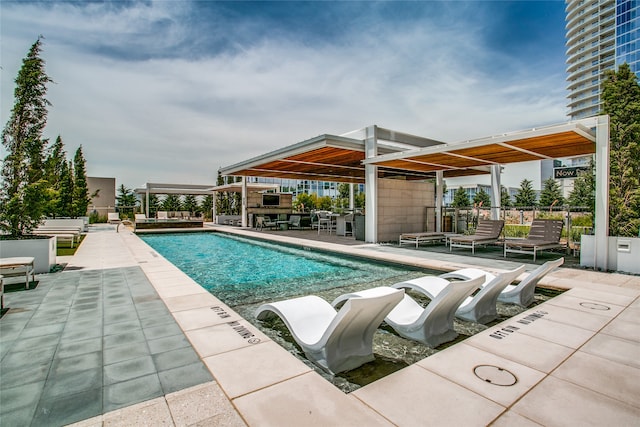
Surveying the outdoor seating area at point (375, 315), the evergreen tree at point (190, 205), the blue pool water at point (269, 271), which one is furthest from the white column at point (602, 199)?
the evergreen tree at point (190, 205)

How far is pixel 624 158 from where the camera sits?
21.6 feet

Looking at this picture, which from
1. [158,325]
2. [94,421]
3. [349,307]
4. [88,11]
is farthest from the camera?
[88,11]

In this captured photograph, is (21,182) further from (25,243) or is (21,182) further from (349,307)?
(349,307)

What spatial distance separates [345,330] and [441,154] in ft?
24.9

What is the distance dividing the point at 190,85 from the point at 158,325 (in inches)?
411

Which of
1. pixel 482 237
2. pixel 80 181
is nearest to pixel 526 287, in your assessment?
pixel 482 237

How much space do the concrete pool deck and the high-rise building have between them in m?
75.1

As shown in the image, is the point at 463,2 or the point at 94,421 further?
the point at 463,2

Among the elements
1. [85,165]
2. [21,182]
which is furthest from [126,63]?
[85,165]

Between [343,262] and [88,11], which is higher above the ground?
[88,11]

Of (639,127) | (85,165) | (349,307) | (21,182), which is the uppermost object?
(85,165)

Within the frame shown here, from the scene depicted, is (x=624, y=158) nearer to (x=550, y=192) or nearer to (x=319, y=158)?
(x=319, y=158)

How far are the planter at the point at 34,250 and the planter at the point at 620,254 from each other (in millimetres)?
10684

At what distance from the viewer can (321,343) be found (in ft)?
8.82
